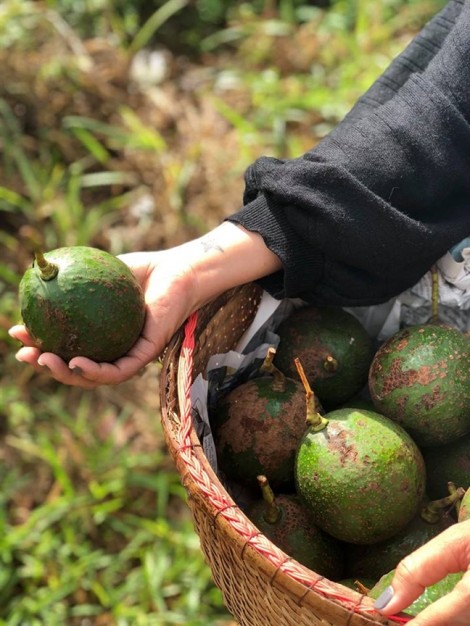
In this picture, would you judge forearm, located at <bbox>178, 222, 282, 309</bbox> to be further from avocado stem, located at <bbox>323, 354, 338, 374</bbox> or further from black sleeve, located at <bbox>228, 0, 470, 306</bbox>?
avocado stem, located at <bbox>323, 354, 338, 374</bbox>

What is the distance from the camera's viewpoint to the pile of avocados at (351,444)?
1.74 metres

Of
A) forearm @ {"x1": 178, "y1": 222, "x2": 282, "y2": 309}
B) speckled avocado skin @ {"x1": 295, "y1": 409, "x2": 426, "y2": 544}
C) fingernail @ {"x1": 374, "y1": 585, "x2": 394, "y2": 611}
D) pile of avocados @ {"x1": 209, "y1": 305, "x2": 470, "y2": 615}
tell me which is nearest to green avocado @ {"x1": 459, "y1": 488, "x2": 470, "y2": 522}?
pile of avocados @ {"x1": 209, "y1": 305, "x2": 470, "y2": 615}

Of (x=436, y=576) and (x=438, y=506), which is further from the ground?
(x=436, y=576)

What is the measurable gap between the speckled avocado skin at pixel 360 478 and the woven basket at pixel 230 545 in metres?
0.24

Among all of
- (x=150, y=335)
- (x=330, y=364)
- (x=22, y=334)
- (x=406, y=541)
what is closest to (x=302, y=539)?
(x=406, y=541)

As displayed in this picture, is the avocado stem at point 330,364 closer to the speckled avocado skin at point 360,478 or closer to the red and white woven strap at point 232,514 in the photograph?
the speckled avocado skin at point 360,478

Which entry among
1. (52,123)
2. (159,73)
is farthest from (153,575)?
(159,73)

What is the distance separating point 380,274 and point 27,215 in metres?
2.20

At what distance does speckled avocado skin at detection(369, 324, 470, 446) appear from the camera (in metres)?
1.90

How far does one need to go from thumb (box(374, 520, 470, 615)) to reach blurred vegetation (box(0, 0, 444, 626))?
1536 mm

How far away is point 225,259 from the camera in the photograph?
2.06 meters

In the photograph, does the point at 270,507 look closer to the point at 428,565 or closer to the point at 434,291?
the point at 428,565

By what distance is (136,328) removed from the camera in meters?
1.95

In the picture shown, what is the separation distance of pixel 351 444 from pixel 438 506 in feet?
0.83
